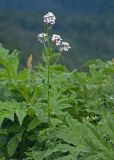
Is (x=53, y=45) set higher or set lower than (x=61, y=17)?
lower

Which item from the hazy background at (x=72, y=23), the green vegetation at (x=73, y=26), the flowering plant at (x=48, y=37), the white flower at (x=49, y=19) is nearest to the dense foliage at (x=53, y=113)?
the flowering plant at (x=48, y=37)

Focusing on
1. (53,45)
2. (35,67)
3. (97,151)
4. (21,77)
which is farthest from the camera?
(35,67)

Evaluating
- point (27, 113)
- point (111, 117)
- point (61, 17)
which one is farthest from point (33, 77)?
point (61, 17)

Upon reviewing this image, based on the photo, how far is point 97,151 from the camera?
2939mm

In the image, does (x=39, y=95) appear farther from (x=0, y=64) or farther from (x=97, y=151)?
(x=97, y=151)

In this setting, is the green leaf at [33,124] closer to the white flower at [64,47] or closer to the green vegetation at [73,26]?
the white flower at [64,47]

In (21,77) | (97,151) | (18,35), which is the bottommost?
(97,151)

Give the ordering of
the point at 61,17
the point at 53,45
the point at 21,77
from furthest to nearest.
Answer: the point at 61,17 < the point at 21,77 < the point at 53,45

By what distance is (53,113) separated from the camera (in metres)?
3.51

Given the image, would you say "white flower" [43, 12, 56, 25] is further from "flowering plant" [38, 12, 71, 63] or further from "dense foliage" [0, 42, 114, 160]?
"dense foliage" [0, 42, 114, 160]

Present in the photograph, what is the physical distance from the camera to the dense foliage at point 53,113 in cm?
300

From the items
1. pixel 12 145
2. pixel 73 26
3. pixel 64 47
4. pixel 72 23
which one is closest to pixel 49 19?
pixel 64 47

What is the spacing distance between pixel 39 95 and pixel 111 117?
2.30 feet

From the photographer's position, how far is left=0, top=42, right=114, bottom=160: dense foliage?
300cm
